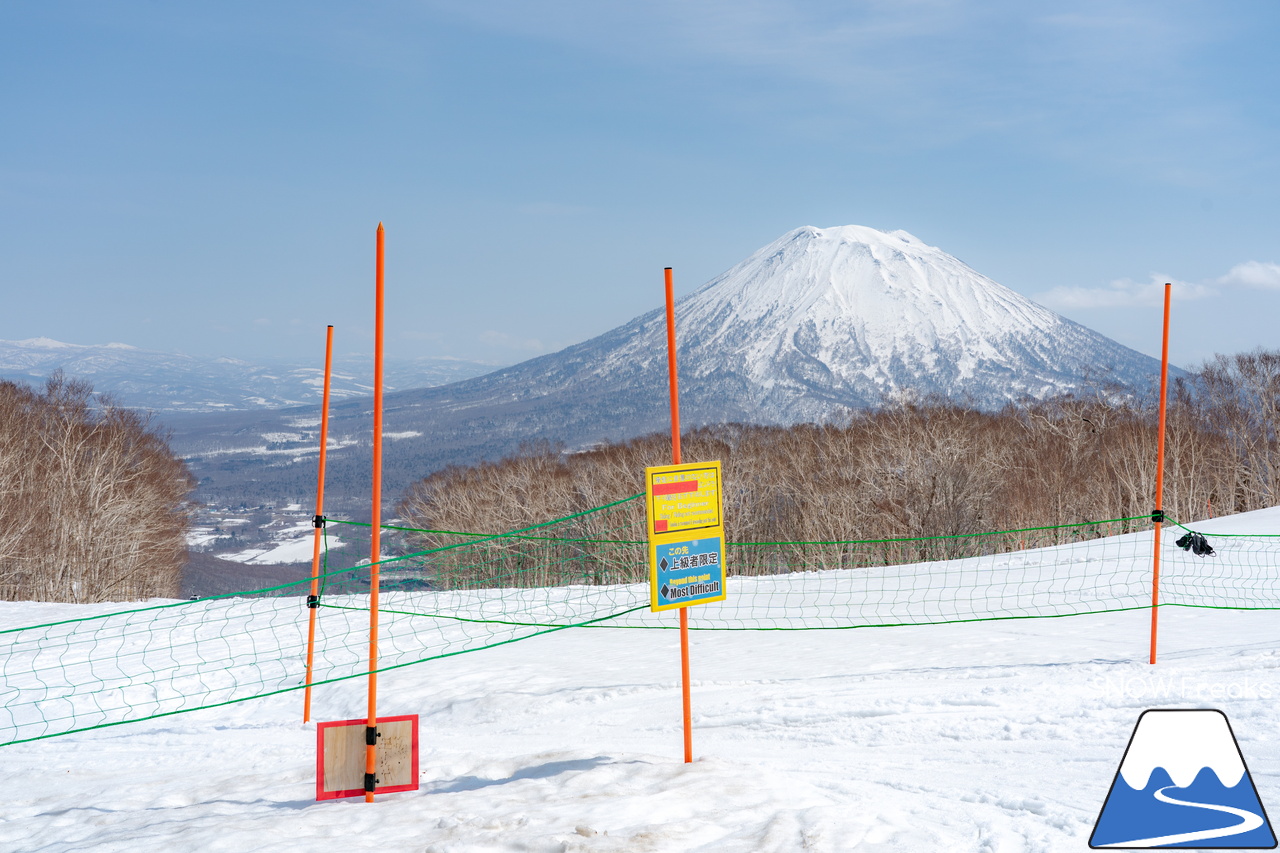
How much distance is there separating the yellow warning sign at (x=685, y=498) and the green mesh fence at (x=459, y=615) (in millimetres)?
2602

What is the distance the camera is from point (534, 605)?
52.5 feet

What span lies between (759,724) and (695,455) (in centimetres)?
4838

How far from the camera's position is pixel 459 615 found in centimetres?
1520

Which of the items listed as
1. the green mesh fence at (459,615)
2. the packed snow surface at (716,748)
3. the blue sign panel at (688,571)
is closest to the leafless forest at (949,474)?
the green mesh fence at (459,615)

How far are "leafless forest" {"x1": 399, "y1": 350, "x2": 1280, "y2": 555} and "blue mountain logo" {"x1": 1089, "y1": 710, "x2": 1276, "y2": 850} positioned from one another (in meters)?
40.2

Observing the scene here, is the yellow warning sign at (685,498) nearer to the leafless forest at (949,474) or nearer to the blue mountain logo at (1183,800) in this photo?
the blue mountain logo at (1183,800)

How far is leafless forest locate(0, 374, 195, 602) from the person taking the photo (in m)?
33.7

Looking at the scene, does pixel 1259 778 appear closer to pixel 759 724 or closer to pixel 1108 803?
pixel 1108 803

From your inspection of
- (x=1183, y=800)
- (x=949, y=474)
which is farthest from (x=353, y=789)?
(x=949, y=474)

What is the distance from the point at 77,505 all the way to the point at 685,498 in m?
39.3

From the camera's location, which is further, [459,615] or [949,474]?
[949,474]

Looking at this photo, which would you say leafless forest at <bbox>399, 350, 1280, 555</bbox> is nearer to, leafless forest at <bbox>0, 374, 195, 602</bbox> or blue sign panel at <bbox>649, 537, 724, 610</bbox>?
leafless forest at <bbox>0, 374, 195, 602</bbox>

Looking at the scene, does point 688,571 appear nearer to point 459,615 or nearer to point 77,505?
point 459,615

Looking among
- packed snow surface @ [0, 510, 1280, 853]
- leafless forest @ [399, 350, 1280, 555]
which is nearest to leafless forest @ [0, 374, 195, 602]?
leafless forest @ [399, 350, 1280, 555]
